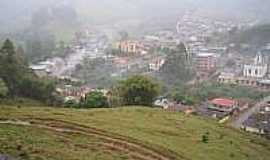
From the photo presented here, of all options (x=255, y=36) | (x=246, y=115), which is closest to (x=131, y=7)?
(x=255, y=36)

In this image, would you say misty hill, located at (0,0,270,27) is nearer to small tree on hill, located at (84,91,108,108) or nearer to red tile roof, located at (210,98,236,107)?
red tile roof, located at (210,98,236,107)

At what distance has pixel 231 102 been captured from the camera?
41.7 m

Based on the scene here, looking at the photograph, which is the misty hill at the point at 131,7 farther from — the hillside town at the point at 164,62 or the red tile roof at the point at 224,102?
the red tile roof at the point at 224,102

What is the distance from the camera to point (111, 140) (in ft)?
55.3

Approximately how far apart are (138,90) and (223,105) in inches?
484

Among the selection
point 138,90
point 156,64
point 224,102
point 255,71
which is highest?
point 156,64

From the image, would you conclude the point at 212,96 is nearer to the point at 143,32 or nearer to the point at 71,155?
the point at 71,155

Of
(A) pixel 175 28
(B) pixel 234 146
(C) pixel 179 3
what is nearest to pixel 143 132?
(B) pixel 234 146

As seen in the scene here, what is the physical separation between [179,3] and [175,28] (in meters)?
38.0

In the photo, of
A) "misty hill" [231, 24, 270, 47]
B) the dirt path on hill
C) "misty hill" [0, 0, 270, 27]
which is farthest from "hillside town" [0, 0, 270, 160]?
"misty hill" [0, 0, 270, 27]

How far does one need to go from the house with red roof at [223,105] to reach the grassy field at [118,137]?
15015 mm

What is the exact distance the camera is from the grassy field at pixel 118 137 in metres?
14.6

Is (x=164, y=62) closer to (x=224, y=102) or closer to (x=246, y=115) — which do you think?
(x=224, y=102)

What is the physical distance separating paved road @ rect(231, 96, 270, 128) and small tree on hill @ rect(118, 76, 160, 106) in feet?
23.0
